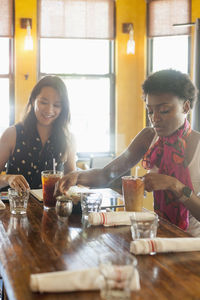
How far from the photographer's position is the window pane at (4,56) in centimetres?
513

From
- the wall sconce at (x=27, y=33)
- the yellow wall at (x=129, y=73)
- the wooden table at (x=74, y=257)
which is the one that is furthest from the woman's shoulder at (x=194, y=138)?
the wall sconce at (x=27, y=33)

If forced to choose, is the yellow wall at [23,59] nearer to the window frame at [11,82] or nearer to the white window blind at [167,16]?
the window frame at [11,82]

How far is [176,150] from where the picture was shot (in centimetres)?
185

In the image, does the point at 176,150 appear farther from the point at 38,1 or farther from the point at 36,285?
the point at 38,1

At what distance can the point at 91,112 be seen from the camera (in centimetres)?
553

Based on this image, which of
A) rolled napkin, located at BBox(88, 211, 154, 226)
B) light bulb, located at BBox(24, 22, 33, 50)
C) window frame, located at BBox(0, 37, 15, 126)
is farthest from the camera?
window frame, located at BBox(0, 37, 15, 126)

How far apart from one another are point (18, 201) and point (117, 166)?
27.6 inches

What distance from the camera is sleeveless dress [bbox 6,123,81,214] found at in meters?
2.38

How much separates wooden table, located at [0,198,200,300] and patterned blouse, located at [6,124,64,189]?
2.83 feet

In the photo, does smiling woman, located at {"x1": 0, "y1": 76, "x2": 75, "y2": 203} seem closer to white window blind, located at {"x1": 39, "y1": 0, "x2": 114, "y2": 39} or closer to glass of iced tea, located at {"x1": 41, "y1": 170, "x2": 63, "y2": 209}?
glass of iced tea, located at {"x1": 41, "y1": 170, "x2": 63, "y2": 209}

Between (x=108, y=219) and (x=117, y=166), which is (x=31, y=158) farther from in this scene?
(x=108, y=219)

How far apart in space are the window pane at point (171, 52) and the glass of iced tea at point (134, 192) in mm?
3876

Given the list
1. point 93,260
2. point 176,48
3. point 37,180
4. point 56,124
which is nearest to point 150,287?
point 93,260

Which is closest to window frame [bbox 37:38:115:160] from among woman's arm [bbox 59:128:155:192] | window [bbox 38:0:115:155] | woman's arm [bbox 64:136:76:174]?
window [bbox 38:0:115:155]
